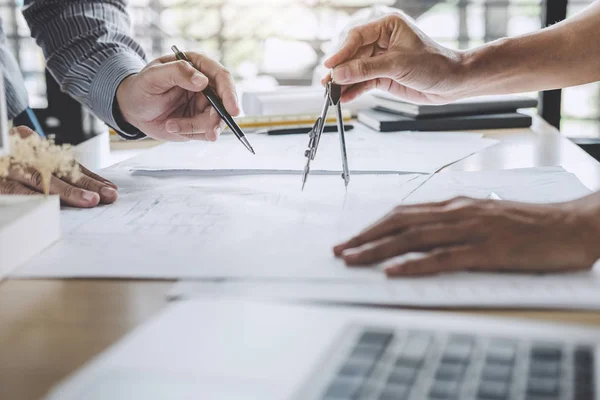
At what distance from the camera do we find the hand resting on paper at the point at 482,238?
2.28 ft

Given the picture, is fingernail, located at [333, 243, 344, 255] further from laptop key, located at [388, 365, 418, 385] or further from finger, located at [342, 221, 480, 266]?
laptop key, located at [388, 365, 418, 385]

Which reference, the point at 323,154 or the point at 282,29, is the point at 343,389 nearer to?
the point at 323,154

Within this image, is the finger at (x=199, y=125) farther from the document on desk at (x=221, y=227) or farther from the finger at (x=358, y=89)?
the finger at (x=358, y=89)

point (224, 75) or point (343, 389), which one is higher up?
point (224, 75)

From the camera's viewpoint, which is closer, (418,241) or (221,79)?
(418,241)

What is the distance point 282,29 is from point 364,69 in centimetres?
217

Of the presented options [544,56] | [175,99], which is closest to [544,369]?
[175,99]

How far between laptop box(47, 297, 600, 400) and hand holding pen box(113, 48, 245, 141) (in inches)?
26.8

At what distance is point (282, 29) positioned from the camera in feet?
10.9

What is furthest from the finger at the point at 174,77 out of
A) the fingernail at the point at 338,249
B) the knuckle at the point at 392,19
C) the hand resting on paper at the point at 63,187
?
the fingernail at the point at 338,249

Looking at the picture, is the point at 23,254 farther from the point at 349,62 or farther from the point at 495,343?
the point at 349,62

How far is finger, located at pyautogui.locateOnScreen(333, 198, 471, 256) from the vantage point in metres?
0.75

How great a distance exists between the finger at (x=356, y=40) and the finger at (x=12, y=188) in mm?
559

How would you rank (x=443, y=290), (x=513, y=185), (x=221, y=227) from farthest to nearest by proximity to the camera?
(x=513, y=185) → (x=221, y=227) → (x=443, y=290)
